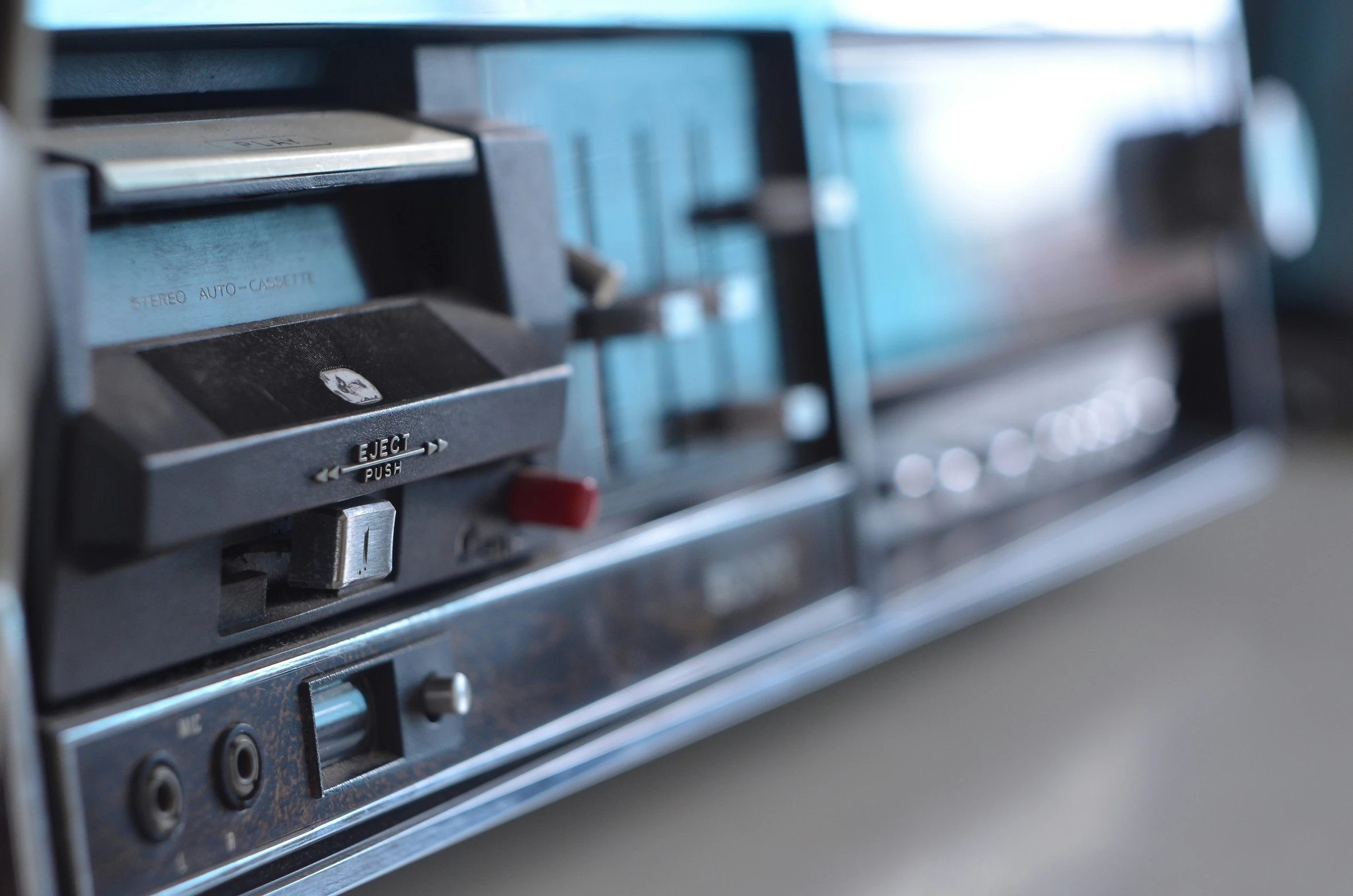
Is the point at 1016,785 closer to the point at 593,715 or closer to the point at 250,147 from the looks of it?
→ the point at 593,715

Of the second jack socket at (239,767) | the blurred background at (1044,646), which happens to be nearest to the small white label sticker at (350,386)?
the second jack socket at (239,767)

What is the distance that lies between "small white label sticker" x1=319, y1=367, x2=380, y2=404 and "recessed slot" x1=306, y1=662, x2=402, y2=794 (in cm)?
10

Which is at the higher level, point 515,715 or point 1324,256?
point 1324,256

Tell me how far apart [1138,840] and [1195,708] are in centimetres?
17

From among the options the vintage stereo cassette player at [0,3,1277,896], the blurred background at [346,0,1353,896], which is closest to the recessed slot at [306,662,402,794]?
the vintage stereo cassette player at [0,3,1277,896]

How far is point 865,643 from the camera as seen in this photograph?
0.66m

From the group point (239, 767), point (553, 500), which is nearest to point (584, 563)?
point (553, 500)

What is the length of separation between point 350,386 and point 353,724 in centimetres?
13

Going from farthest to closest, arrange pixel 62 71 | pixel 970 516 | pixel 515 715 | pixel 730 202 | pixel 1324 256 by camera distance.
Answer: pixel 1324 256
pixel 970 516
pixel 730 202
pixel 515 715
pixel 62 71

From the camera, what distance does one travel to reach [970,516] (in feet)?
2.53

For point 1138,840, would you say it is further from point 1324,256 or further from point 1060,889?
point 1324,256

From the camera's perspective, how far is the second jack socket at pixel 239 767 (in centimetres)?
38

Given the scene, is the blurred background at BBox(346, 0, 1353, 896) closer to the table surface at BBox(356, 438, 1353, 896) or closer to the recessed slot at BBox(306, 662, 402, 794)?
the table surface at BBox(356, 438, 1353, 896)

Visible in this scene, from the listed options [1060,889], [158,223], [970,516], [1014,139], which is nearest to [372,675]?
[158,223]
